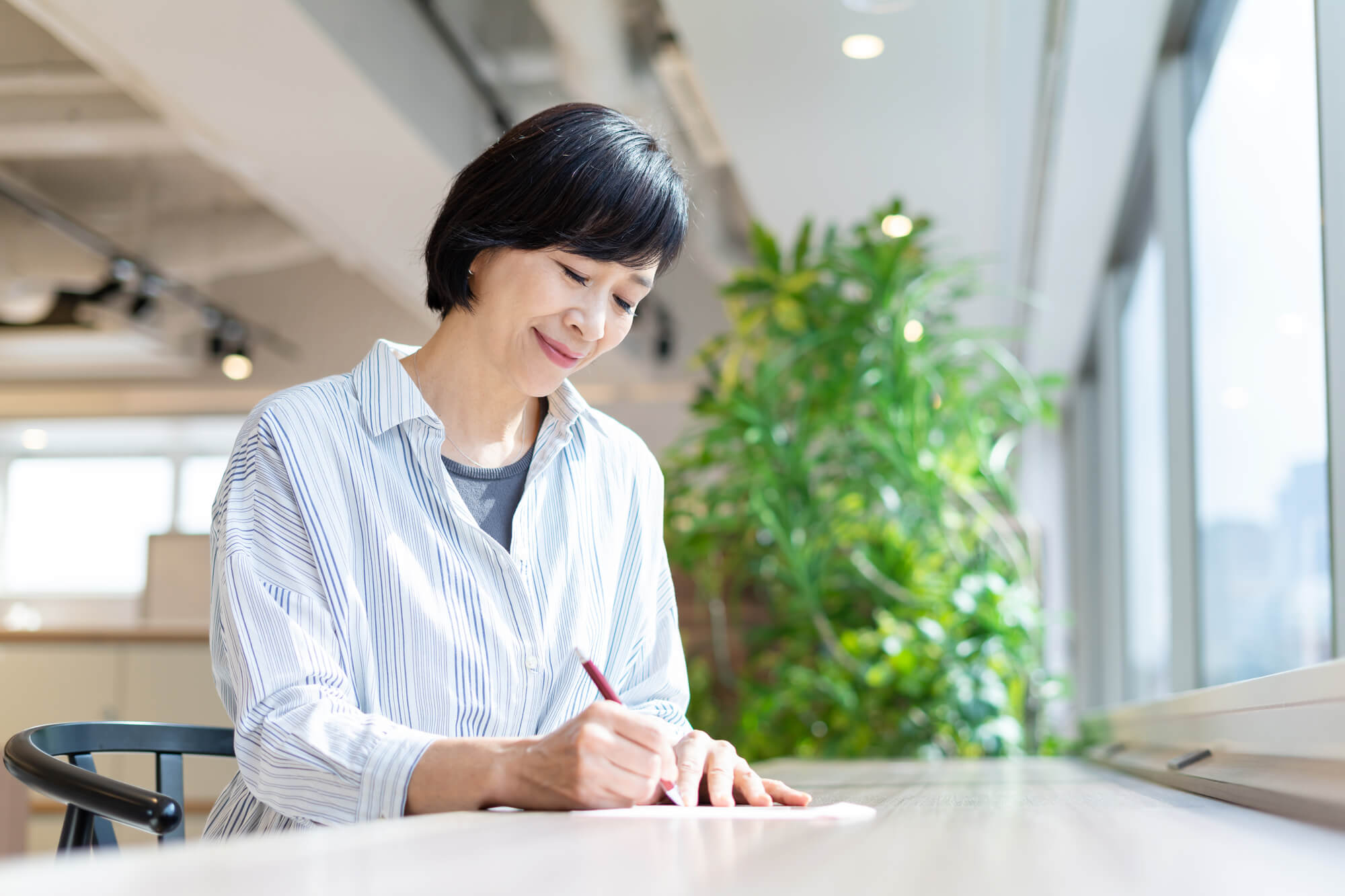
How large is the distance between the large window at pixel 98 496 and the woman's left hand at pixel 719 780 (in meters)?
8.12

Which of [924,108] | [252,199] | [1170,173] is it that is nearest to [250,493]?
[1170,173]

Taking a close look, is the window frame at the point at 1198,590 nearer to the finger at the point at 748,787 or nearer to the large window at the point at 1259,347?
the large window at the point at 1259,347

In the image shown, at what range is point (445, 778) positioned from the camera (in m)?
0.87

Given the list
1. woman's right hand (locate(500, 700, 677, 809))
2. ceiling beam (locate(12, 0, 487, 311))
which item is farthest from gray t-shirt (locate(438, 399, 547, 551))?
ceiling beam (locate(12, 0, 487, 311))

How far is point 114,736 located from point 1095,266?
13.6ft

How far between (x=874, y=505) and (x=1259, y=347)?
126 centimetres

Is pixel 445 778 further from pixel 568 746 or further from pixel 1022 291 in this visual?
pixel 1022 291

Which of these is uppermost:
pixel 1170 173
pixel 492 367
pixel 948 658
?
pixel 1170 173

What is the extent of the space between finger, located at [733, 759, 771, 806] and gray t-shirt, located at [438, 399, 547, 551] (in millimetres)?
335

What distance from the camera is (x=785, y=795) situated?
1.02m

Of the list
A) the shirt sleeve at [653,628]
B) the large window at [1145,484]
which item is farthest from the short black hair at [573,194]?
the large window at [1145,484]

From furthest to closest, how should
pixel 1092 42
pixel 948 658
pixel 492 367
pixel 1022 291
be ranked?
pixel 1022 291 < pixel 948 658 < pixel 1092 42 < pixel 492 367

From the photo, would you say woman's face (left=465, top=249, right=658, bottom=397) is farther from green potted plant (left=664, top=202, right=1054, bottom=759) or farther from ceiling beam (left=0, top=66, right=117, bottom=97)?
ceiling beam (left=0, top=66, right=117, bottom=97)

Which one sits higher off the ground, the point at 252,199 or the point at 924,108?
the point at 252,199
